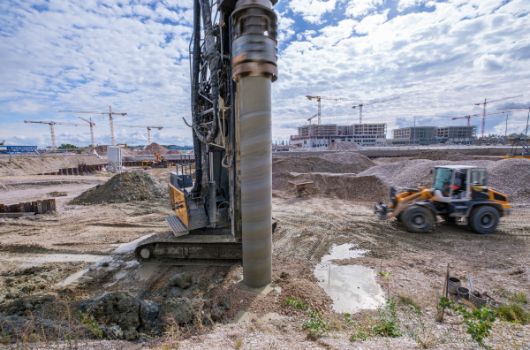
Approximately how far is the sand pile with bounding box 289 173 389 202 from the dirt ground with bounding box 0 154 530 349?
5101 mm

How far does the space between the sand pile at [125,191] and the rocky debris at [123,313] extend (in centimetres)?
1135

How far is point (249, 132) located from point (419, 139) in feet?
357

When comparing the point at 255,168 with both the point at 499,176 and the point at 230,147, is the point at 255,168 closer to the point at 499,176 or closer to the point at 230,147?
the point at 230,147

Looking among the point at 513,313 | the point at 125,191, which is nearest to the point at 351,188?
the point at 513,313

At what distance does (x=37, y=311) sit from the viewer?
4.48 metres

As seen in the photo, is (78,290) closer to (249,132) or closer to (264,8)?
(249,132)

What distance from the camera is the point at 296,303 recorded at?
4527 mm

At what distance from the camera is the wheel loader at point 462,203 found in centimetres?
892

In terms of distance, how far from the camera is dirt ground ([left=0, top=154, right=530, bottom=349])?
3.44 metres

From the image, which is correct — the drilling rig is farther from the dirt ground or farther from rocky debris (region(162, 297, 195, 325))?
rocky debris (region(162, 297, 195, 325))

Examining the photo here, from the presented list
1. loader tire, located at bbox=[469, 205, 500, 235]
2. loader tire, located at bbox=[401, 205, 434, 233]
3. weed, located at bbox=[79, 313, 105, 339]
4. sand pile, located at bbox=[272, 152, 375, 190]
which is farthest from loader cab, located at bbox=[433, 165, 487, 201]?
sand pile, located at bbox=[272, 152, 375, 190]

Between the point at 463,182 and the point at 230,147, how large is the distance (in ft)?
26.6

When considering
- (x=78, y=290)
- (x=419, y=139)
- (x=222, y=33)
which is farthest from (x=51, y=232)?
(x=419, y=139)

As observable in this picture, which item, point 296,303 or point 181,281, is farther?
point 181,281
